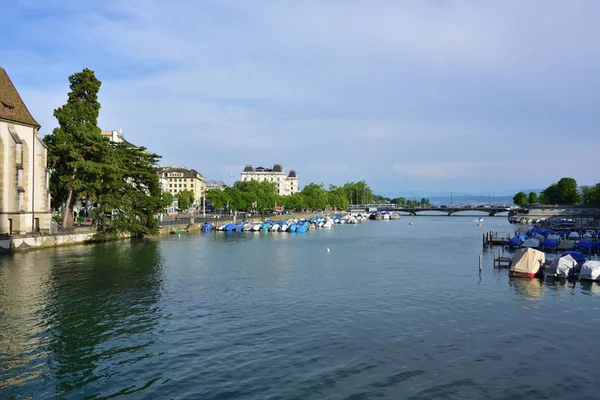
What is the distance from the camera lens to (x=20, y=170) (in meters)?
58.0

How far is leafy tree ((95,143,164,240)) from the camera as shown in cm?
7144

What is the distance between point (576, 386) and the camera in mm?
18719

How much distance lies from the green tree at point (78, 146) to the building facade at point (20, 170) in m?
5.08

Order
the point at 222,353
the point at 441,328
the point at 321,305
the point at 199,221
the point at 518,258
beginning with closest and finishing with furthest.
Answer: the point at 222,353, the point at 441,328, the point at 321,305, the point at 518,258, the point at 199,221

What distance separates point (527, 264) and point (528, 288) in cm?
547

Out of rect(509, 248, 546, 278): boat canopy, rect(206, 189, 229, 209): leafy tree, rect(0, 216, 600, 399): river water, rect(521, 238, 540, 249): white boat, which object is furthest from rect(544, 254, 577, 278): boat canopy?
rect(206, 189, 229, 209): leafy tree

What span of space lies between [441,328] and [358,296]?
932 centimetres

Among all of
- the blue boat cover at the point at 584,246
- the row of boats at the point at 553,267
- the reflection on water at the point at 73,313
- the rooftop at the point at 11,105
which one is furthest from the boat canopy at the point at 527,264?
the rooftop at the point at 11,105

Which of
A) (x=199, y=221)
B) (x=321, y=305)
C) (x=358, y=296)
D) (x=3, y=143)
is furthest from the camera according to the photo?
(x=199, y=221)

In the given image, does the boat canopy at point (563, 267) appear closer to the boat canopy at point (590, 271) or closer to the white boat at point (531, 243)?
the boat canopy at point (590, 271)

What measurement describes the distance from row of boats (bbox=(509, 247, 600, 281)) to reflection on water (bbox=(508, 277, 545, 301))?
1138 millimetres

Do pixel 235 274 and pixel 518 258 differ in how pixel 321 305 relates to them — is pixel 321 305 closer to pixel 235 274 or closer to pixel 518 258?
pixel 235 274

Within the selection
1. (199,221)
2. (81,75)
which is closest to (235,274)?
(81,75)

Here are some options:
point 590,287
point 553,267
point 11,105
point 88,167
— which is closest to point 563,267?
point 553,267
